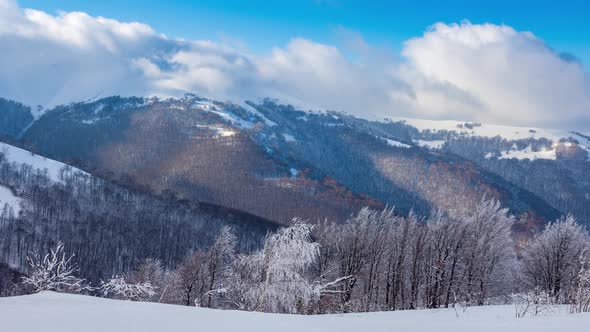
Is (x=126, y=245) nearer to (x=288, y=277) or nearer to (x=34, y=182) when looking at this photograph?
(x=34, y=182)

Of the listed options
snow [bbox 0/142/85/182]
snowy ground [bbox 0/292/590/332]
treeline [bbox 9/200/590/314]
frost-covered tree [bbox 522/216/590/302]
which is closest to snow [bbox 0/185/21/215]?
snow [bbox 0/142/85/182]

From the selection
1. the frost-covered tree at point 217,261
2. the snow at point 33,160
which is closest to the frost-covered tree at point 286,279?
the frost-covered tree at point 217,261

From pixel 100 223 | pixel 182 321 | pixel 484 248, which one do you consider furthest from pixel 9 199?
pixel 182 321

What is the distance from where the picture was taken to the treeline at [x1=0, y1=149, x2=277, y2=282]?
101562mm

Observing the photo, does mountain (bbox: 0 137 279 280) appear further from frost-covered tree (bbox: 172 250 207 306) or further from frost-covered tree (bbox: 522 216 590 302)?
frost-covered tree (bbox: 522 216 590 302)

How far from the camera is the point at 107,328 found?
32.3 ft

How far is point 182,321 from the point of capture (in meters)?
11.1

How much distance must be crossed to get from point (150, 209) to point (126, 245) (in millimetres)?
28213

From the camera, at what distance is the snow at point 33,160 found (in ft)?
495

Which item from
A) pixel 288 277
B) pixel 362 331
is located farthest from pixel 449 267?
pixel 362 331

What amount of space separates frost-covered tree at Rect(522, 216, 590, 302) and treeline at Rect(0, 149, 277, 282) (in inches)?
2957

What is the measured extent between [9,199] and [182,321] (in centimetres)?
13156

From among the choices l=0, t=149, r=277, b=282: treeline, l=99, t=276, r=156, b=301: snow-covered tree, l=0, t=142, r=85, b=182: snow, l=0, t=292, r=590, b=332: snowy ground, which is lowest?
l=0, t=149, r=277, b=282: treeline

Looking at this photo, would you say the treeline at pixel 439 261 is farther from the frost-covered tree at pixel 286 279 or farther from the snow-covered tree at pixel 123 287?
the snow-covered tree at pixel 123 287
